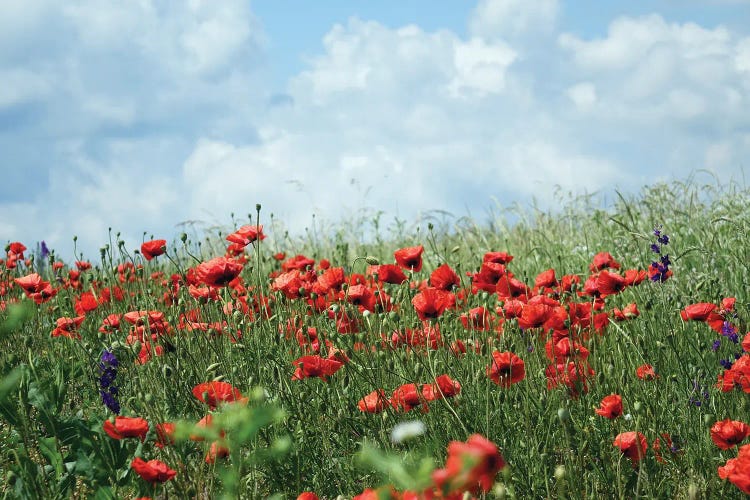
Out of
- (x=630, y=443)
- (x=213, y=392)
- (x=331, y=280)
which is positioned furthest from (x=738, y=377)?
(x=213, y=392)

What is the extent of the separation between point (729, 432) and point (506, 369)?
63cm

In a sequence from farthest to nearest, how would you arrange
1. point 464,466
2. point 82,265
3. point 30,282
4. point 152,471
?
point 82,265 → point 30,282 → point 152,471 → point 464,466

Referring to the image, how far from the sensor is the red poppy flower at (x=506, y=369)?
2.27 meters

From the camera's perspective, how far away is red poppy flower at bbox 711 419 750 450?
2.09 metres

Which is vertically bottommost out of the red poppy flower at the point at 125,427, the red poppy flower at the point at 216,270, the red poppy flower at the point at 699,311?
the red poppy flower at the point at 699,311

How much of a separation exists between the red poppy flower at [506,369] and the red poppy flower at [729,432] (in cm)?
55

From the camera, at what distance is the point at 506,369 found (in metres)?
2.31

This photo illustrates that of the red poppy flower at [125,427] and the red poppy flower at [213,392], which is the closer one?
the red poppy flower at [125,427]

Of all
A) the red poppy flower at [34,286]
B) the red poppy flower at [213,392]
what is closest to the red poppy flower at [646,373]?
the red poppy flower at [213,392]

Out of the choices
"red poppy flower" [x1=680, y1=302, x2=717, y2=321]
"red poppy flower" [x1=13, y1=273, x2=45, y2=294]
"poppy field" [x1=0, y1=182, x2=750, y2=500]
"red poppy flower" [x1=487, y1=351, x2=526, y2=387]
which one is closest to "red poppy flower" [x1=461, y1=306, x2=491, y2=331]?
"poppy field" [x1=0, y1=182, x2=750, y2=500]

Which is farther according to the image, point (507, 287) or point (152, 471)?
point (507, 287)

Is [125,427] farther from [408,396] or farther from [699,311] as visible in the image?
[699,311]

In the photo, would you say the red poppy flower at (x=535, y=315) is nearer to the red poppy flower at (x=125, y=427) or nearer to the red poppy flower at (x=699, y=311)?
the red poppy flower at (x=699, y=311)

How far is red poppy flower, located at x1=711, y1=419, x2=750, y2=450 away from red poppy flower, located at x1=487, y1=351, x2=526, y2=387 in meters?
0.55
